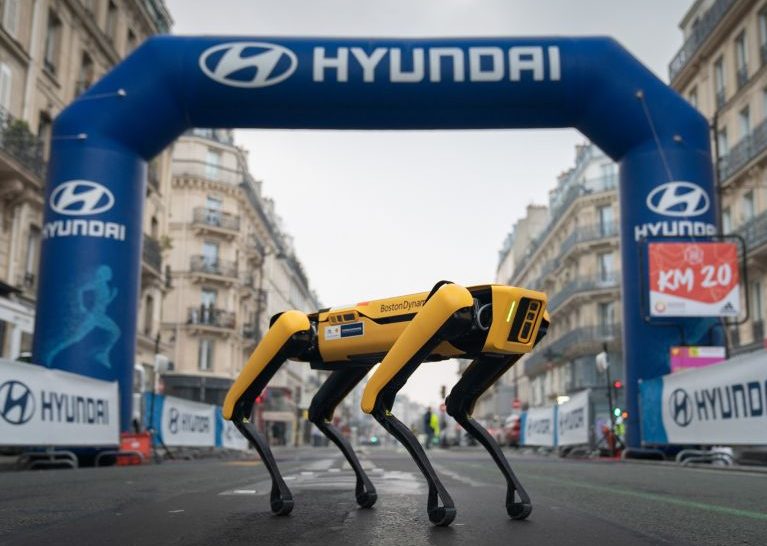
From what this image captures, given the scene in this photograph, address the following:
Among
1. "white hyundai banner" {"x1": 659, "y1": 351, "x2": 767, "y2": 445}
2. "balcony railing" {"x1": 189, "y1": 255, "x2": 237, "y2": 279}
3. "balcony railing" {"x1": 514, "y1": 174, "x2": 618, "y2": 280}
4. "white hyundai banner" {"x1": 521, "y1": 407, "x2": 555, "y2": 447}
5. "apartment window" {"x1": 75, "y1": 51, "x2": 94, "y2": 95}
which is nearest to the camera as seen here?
"white hyundai banner" {"x1": 659, "y1": 351, "x2": 767, "y2": 445}

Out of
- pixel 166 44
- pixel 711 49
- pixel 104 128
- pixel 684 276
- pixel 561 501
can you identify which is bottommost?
pixel 561 501

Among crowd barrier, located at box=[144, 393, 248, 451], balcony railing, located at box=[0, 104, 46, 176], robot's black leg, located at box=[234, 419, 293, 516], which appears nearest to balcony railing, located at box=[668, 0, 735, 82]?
crowd barrier, located at box=[144, 393, 248, 451]

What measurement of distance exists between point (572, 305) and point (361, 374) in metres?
56.9

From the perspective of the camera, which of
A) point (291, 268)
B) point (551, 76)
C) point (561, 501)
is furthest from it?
point (291, 268)

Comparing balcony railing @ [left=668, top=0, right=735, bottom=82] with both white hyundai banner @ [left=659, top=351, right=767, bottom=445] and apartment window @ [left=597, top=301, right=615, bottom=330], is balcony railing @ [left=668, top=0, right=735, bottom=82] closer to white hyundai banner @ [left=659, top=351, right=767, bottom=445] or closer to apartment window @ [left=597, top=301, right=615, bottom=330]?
apartment window @ [left=597, top=301, right=615, bottom=330]

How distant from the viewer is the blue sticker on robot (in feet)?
13.3

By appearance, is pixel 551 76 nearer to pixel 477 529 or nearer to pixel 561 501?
pixel 561 501

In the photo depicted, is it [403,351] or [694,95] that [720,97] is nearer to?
[694,95]

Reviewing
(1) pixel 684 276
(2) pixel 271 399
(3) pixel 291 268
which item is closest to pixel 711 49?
(1) pixel 684 276

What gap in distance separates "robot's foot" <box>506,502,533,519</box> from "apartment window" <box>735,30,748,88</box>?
31.0 metres

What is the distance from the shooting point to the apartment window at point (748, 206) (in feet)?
104

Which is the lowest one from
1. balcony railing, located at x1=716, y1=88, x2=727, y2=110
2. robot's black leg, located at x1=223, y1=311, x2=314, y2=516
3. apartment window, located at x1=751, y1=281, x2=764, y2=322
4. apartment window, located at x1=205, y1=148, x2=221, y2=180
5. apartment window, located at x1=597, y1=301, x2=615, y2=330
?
robot's black leg, located at x1=223, y1=311, x2=314, y2=516

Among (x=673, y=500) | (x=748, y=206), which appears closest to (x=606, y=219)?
(x=748, y=206)

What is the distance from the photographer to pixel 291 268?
89.0 meters
